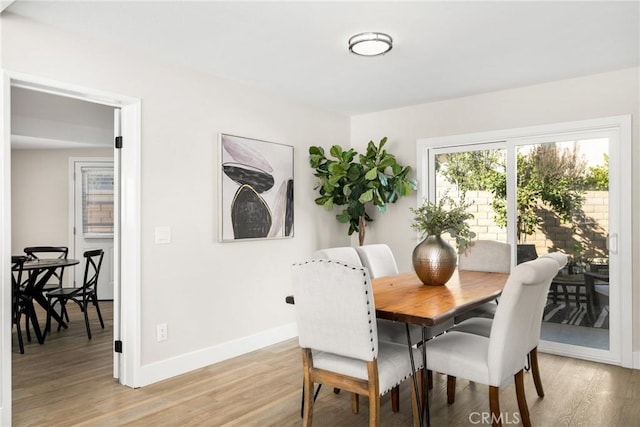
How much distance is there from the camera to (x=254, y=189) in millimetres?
4160

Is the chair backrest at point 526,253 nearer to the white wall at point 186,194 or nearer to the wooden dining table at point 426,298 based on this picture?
the wooden dining table at point 426,298

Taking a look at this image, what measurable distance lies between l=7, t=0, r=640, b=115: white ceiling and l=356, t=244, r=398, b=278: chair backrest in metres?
1.50

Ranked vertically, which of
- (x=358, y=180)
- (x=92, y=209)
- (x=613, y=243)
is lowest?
(x=613, y=243)

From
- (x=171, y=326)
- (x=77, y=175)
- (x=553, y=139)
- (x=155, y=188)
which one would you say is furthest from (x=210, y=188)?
(x=77, y=175)

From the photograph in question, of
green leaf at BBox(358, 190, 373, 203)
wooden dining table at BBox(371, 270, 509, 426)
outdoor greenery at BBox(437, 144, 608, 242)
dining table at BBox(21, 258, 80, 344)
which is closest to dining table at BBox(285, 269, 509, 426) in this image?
wooden dining table at BBox(371, 270, 509, 426)

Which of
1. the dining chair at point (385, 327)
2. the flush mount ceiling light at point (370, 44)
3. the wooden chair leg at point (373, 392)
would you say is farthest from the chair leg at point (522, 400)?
the flush mount ceiling light at point (370, 44)

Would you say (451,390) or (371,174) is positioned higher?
(371,174)

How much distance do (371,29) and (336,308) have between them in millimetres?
1804

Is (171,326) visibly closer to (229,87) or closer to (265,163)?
(265,163)

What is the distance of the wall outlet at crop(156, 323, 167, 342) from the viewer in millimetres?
3404

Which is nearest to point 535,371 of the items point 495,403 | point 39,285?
point 495,403

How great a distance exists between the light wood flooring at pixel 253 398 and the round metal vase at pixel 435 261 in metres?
0.84

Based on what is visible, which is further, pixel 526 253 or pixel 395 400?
pixel 526 253

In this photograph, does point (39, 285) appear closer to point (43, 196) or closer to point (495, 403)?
point (43, 196)
